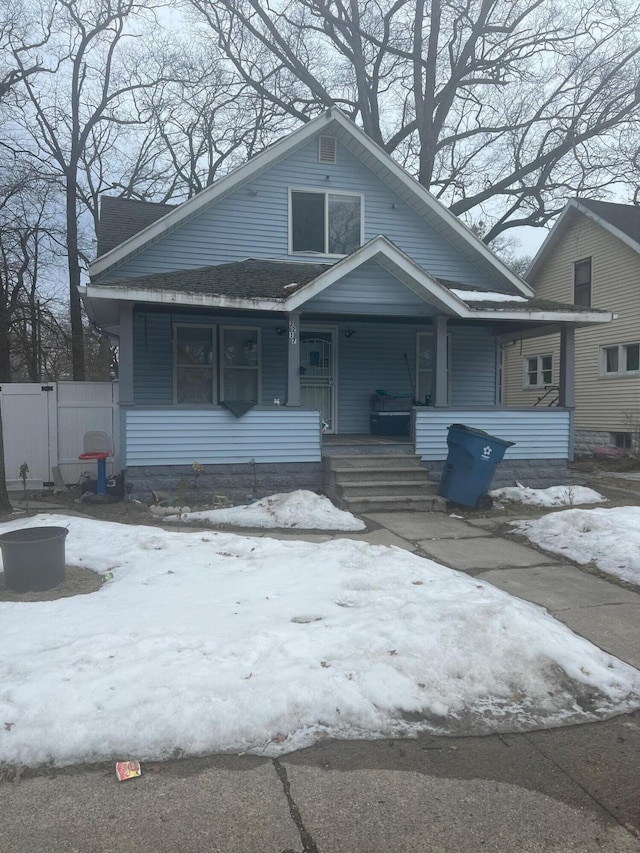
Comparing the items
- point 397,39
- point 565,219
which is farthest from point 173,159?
point 565,219

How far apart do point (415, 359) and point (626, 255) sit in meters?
8.55

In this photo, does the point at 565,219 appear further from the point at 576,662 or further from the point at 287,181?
the point at 576,662

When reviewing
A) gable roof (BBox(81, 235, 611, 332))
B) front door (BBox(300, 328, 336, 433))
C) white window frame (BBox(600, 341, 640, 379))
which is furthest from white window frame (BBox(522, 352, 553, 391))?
front door (BBox(300, 328, 336, 433))

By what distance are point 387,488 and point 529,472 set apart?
121 inches

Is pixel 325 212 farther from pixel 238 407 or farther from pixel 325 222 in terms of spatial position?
pixel 238 407

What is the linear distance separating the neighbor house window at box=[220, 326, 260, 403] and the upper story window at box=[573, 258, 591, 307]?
11.8 meters

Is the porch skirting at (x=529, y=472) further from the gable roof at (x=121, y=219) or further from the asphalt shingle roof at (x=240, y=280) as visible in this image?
the gable roof at (x=121, y=219)

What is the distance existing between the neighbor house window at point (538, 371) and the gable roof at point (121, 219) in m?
12.8

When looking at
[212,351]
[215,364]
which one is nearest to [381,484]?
[215,364]

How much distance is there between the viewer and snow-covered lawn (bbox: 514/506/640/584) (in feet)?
20.1

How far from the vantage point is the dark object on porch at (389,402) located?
12.6 meters

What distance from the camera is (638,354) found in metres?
17.2

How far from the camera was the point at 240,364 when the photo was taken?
478 inches

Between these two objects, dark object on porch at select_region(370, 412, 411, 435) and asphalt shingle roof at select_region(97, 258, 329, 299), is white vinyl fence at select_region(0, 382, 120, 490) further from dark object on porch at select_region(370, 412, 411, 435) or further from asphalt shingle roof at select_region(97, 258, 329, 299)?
dark object on porch at select_region(370, 412, 411, 435)
